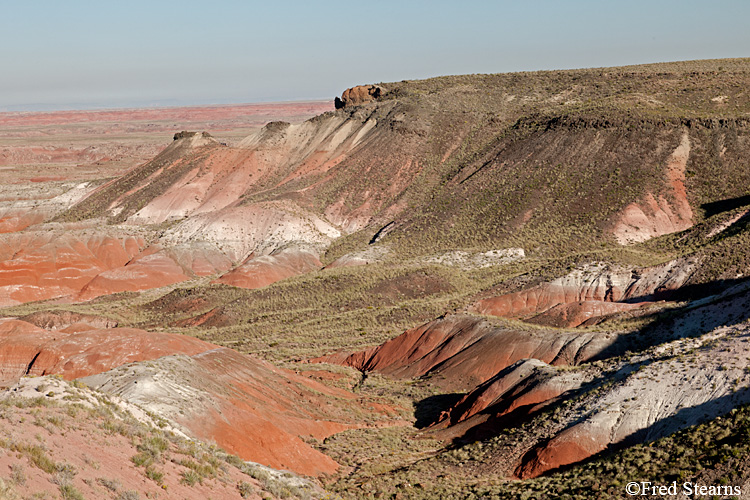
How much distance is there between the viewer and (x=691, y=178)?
6191cm

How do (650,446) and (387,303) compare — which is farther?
(387,303)

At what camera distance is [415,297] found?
53781 mm

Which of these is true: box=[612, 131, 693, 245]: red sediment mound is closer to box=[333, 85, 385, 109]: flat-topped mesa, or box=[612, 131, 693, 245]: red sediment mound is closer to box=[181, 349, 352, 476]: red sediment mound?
box=[181, 349, 352, 476]: red sediment mound

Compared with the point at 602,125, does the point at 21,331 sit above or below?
below

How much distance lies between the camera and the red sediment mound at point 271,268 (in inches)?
2453

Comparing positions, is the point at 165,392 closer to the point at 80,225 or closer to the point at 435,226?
the point at 435,226

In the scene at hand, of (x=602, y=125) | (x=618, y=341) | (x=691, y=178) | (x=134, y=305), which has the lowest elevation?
(x=134, y=305)

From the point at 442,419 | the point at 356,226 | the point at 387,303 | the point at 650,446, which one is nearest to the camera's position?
the point at 650,446

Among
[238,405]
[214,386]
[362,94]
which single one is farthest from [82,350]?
[362,94]

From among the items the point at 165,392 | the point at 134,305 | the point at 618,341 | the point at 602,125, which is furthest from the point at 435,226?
the point at 165,392

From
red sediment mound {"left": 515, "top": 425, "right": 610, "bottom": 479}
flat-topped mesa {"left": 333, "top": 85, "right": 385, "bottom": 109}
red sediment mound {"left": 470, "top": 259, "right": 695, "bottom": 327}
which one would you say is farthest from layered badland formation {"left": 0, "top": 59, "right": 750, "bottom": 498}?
flat-topped mesa {"left": 333, "top": 85, "right": 385, "bottom": 109}

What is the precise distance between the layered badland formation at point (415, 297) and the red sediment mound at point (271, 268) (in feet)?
0.91

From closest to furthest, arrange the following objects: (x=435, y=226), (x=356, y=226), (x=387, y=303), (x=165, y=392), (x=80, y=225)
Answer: (x=165, y=392) < (x=387, y=303) < (x=435, y=226) < (x=356, y=226) < (x=80, y=225)

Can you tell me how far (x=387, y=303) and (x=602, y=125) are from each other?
30.1 m
